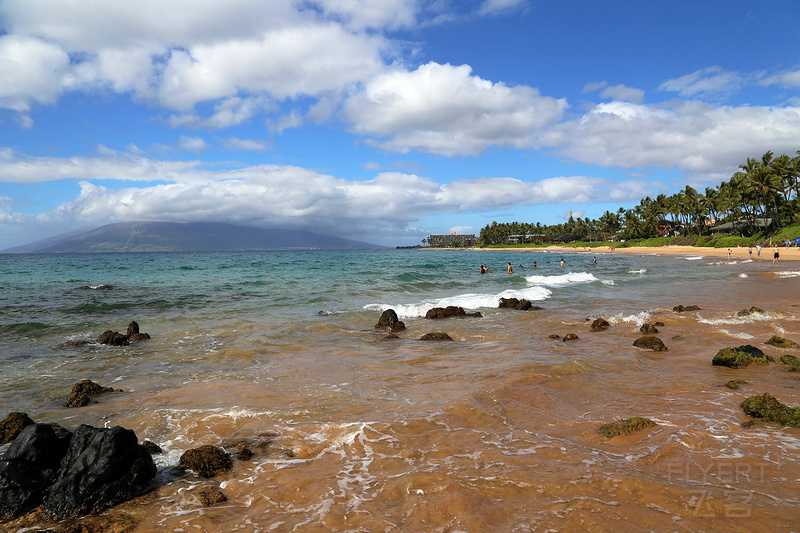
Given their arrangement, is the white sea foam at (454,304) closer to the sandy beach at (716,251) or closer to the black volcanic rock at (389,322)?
the black volcanic rock at (389,322)

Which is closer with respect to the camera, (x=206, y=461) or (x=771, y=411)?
(x=206, y=461)

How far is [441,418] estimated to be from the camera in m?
7.01

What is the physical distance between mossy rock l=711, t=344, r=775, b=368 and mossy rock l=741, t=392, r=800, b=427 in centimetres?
315

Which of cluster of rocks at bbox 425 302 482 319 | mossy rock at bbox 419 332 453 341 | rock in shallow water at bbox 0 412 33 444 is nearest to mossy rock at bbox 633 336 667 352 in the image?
mossy rock at bbox 419 332 453 341

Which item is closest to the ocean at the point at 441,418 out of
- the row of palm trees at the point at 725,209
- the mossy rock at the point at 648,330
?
the mossy rock at the point at 648,330

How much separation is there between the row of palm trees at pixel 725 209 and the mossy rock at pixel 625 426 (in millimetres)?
86195

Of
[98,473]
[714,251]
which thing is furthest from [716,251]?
[98,473]

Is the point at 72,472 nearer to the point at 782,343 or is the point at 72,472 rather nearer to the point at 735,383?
the point at 735,383

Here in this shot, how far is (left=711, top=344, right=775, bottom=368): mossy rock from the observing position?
941cm

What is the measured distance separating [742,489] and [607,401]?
3.04m

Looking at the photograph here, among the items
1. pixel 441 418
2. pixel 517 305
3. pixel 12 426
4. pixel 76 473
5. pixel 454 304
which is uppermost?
pixel 76 473

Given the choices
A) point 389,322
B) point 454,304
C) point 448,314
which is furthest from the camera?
point 454,304

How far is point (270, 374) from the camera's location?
10.2 meters

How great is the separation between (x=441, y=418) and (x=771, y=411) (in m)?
5.24
